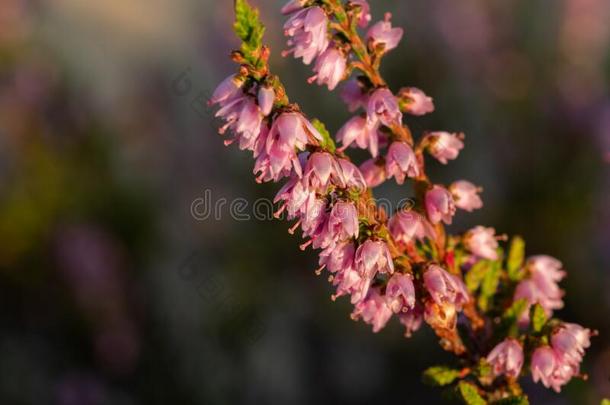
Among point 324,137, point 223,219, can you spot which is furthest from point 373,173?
point 223,219

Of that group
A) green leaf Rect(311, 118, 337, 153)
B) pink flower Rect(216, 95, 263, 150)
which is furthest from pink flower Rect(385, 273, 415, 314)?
pink flower Rect(216, 95, 263, 150)

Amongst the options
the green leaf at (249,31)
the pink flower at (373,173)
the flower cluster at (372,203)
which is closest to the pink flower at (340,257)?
the flower cluster at (372,203)

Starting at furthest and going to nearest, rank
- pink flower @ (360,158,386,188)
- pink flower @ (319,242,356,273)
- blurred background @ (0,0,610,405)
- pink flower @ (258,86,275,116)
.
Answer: blurred background @ (0,0,610,405) < pink flower @ (360,158,386,188) < pink flower @ (319,242,356,273) < pink flower @ (258,86,275,116)

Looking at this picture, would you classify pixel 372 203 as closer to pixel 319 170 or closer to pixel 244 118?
pixel 319 170

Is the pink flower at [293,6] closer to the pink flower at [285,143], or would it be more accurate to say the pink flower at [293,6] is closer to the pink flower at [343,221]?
the pink flower at [285,143]

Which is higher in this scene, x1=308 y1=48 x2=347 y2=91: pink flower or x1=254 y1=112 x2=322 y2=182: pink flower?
x1=308 y1=48 x2=347 y2=91: pink flower

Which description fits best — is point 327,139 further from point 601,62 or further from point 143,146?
point 601,62

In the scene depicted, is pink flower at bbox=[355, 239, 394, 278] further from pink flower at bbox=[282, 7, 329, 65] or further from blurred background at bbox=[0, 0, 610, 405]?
blurred background at bbox=[0, 0, 610, 405]
